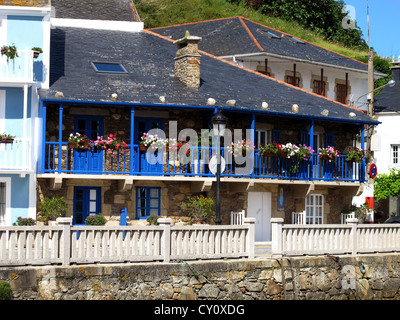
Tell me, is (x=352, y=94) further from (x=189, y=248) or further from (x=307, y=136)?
(x=189, y=248)

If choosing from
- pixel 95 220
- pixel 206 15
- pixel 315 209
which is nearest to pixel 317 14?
pixel 206 15

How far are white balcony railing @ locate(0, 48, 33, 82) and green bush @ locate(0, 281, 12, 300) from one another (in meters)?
8.72

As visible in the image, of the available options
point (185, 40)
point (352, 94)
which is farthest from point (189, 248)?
point (352, 94)

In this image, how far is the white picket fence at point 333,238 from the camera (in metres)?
18.7

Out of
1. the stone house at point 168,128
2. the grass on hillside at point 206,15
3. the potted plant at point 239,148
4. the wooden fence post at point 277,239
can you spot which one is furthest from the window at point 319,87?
the wooden fence post at point 277,239

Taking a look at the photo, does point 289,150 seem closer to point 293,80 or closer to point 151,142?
point 151,142

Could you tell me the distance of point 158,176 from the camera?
23969 mm

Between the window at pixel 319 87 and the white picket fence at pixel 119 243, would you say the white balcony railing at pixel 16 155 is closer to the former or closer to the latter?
the white picket fence at pixel 119 243

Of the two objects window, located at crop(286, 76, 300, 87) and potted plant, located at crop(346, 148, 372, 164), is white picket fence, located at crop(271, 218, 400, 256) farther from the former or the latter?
window, located at crop(286, 76, 300, 87)

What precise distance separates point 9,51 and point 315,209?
1142 centimetres

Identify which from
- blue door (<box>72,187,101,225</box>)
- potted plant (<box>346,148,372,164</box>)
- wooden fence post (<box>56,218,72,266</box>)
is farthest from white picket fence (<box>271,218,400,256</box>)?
blue door (<box>72,187,101,225</box>)

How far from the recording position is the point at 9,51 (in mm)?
22641

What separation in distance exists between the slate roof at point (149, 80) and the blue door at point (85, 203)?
2.77 meters

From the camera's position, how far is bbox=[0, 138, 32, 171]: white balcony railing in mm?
22406
